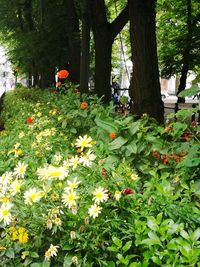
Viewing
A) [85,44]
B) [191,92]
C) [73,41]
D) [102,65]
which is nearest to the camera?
[191,92]

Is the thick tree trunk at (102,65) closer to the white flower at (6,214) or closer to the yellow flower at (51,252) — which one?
the white flower at (6,214)

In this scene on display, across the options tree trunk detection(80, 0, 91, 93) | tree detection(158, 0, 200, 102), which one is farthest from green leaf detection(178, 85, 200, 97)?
tree detection(158, 0, 200, 102)

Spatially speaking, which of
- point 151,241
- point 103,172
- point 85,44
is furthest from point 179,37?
point 151,241

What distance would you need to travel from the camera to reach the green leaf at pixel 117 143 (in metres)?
3.43

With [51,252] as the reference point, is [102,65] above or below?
above

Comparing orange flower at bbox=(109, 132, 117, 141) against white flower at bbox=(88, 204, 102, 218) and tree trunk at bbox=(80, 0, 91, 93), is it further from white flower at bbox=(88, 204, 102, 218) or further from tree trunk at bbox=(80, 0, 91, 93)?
tree trunk at bbox=(80, 0, 91, 93)

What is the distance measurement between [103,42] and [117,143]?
25.4 feet

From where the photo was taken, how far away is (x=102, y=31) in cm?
1076

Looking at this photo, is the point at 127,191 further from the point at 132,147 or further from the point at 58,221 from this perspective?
the point at 132,147

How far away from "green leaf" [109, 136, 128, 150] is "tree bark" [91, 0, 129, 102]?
23.6 ft

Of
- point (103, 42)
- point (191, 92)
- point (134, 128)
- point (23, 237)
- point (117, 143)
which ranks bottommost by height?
point (23, 237)

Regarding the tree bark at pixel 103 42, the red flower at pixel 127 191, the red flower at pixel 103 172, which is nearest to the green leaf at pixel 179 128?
the red flower at pixel 103 172

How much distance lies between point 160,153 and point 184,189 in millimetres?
620

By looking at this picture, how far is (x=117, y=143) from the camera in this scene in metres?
3.45
